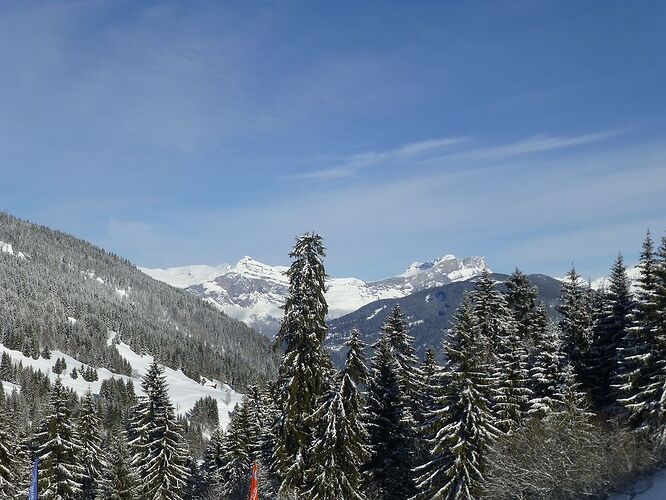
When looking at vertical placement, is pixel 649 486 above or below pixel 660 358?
below

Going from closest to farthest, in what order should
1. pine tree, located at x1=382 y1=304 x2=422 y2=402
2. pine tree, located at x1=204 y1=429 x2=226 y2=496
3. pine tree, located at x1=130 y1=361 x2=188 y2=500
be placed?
1. pine tree, located at x1=382 y1=304 x2=422 y2=402
2. pine tree, located at x1=130 y1=361 x2=188 y2=500
3. pine tree, located at x1=204 y1=429 x2=226 y2=496

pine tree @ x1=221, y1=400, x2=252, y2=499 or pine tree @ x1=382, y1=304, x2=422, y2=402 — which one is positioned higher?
pine tree @ x1=382, y1=304, x2=422, y2=402

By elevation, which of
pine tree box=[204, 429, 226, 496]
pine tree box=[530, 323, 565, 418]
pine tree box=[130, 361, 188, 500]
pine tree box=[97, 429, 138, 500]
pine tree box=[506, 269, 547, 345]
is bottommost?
pine tree box=[204, 429, 226, 496]

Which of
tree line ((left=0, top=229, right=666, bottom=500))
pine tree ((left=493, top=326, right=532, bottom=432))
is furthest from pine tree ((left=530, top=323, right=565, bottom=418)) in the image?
pine tree ((left=493, top=326, right=532, bottom=432))

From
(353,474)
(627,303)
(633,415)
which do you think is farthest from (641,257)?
(353,474)

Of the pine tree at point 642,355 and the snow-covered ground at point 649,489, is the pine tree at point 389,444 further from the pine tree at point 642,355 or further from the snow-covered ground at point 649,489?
the snow-covered ground at point 649,489

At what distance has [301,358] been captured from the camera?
108 feet

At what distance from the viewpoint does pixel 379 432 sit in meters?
37.1

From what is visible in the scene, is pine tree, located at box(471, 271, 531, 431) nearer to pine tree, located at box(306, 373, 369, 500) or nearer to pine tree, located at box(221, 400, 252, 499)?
pine tree, located at box(306, 373, 369, 500)

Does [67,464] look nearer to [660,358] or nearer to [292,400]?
[292,400]

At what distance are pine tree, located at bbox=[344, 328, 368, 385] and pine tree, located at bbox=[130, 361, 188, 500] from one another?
20915mm

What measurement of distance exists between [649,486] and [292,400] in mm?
18343

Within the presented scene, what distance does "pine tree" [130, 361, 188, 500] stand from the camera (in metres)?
45.9

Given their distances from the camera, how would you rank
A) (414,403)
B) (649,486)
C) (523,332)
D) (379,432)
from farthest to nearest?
1. (523,332)
2. (414,403)
3. (379,432)
4. (649,486)
